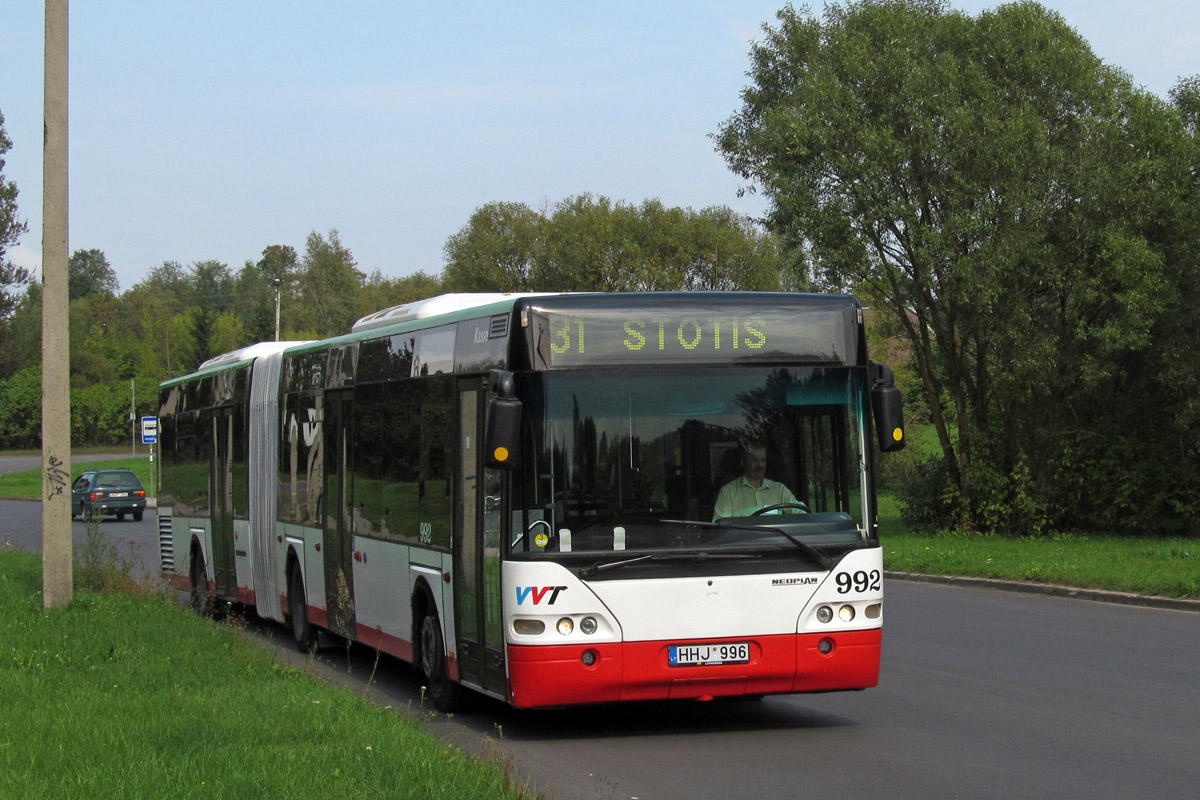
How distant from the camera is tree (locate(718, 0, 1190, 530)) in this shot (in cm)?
2870

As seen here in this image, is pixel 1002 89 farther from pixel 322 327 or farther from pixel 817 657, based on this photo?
pixel 322 327

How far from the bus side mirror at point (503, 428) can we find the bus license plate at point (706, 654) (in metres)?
1.55

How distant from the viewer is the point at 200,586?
19156 mm

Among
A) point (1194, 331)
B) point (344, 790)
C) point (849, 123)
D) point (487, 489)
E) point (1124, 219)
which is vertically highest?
point (849, 123)

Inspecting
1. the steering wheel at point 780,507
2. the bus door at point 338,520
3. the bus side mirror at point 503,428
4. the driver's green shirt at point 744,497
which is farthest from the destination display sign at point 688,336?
the bus door at point 338,520

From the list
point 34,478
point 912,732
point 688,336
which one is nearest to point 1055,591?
point 912,732

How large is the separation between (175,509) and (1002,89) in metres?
17.7

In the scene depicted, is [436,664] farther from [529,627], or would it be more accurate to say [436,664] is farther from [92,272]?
[92,272]

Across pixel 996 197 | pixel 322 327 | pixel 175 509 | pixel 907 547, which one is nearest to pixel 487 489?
pixel 175 509

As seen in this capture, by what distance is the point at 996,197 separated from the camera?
95.9 ft

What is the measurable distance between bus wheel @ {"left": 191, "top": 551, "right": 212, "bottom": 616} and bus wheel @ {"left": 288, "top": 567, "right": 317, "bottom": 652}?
11.3ft

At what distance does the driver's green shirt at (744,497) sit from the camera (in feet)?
31.2

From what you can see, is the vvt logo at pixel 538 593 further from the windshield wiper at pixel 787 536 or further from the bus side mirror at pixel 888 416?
the bus side mirror at pixel 888 416

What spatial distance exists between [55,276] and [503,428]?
7915 mm
